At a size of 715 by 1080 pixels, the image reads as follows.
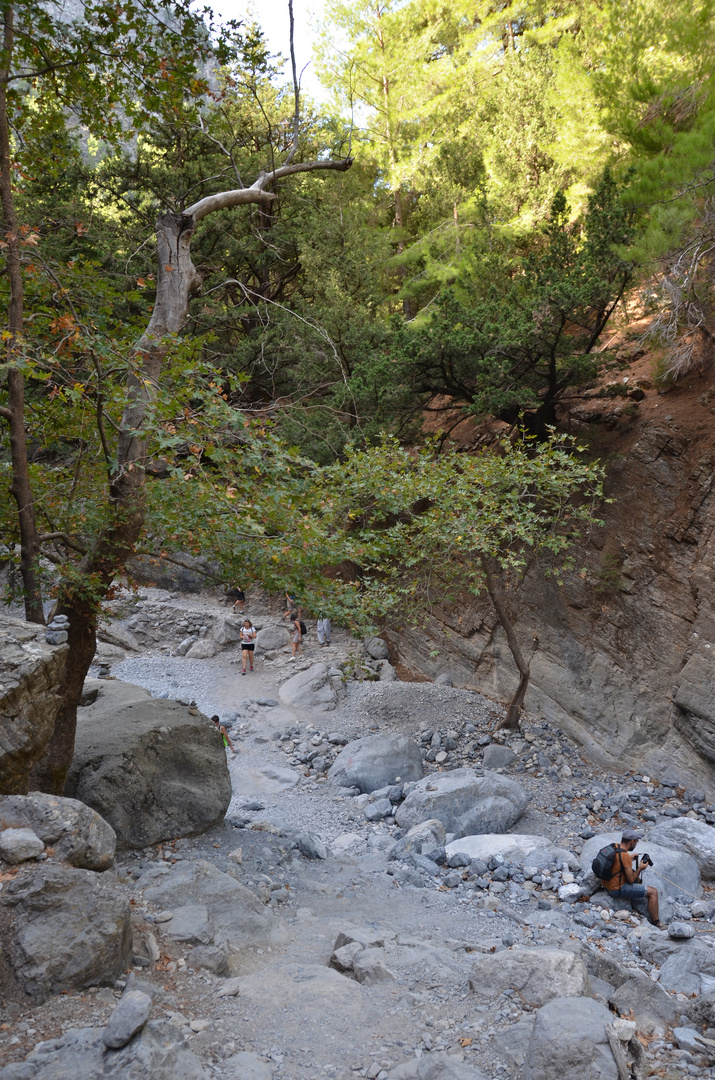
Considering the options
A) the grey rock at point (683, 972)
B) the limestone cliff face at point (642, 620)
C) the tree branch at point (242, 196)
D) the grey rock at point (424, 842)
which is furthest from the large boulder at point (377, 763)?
the tree branch at point (242, 196)

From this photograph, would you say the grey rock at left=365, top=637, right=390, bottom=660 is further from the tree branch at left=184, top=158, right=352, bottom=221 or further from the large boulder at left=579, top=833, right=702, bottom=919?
the tree branch at left=184, top=158, right=352, bottom=221

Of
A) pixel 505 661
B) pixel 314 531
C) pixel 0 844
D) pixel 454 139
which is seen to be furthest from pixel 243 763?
pixel 454 139

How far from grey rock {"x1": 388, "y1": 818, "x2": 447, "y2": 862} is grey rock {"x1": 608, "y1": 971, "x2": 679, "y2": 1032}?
11.2 ft

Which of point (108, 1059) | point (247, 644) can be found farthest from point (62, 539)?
point (247, 644)

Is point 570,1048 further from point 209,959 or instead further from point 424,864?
point 424,864

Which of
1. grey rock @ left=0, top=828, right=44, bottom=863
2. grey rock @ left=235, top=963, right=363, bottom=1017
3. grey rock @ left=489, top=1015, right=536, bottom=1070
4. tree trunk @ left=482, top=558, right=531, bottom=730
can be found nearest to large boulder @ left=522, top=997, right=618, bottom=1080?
grey rock @ left=489, top=1015, right=536, bottom=1070

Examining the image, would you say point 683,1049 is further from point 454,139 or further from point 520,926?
point 454,139

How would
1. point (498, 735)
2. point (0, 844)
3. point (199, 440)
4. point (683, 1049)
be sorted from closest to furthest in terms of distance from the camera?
1. point (0, 844)
2. point (683, 1049)
3. point (199, 440)
4. point (498, 735)

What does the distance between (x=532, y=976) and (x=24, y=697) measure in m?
4.16

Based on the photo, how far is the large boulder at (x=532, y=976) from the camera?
462 cm

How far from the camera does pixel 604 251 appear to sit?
419 inches

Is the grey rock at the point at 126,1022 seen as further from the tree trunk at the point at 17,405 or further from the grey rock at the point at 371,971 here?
the tree trunk at the point at 17,405

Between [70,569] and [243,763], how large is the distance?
7095 millimetres

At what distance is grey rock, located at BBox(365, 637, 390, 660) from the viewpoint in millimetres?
16219
